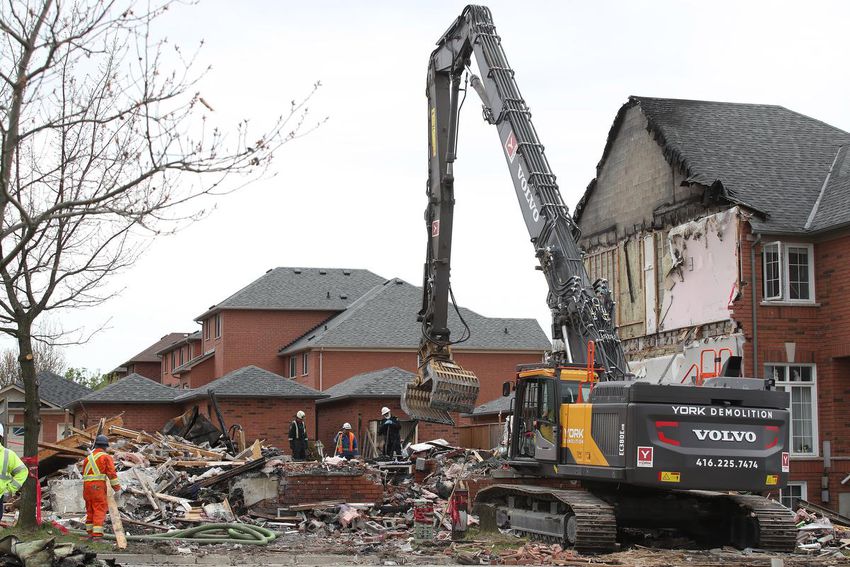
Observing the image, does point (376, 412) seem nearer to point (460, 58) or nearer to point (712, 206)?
point (712, 206)

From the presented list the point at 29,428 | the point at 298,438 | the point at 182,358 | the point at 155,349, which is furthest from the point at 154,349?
the point at 29,428

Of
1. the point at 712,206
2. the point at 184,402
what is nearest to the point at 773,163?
the point at 712,206

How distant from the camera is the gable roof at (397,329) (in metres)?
52.6

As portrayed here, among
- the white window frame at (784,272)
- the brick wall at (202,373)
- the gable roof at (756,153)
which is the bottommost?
the brick wall at (202,373)

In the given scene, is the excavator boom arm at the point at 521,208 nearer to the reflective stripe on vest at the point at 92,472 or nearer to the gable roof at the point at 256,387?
the reflective stripe on vest at the point at 92,472

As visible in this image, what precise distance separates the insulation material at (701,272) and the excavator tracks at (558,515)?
829 centimetres

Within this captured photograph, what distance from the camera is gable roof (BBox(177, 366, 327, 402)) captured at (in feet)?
132

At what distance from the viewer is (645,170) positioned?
27.9 m

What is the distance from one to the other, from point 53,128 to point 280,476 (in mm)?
8858

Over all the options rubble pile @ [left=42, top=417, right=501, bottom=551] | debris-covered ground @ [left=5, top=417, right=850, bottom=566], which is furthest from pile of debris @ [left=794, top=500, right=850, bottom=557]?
rubble pile @ [left=42, top=417, right=501, bottom=551]

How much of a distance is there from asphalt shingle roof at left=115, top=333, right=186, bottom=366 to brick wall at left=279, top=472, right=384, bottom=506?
220ft

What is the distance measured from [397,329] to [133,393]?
1316cm

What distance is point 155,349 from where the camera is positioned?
89.6 meters

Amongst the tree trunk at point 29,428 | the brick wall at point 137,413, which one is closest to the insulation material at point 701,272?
the tree trunk at point 29,428
